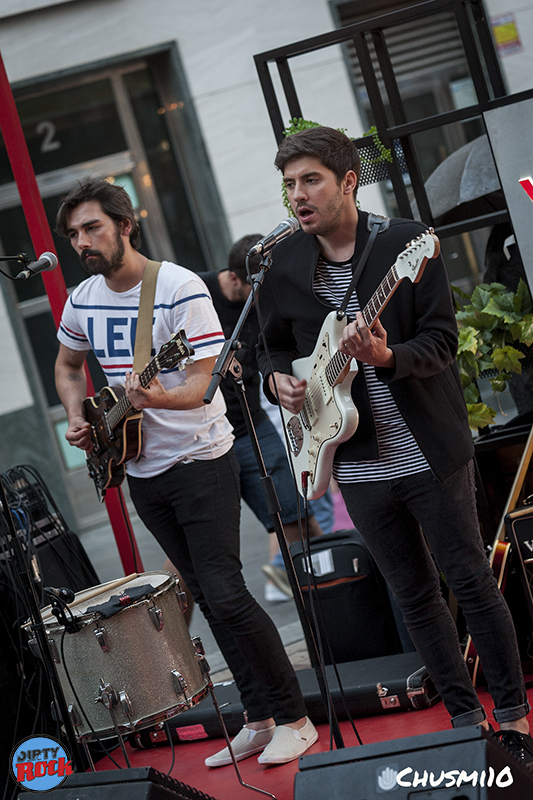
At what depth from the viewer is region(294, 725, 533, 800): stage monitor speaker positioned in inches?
64.8

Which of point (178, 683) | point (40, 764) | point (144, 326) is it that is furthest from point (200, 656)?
point (144, 326)

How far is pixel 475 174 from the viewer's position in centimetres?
364

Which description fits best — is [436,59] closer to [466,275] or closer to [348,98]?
[348,98]

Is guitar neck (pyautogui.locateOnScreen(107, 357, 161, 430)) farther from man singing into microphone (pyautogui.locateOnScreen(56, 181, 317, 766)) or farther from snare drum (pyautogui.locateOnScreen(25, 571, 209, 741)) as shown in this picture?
snare drum (pyautogui.locateOnScreen(25, 571, 209, 741))

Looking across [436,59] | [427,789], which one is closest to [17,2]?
[436,59]

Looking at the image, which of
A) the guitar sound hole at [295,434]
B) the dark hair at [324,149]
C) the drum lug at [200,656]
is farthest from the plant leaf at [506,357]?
the drum lug at [200,656]

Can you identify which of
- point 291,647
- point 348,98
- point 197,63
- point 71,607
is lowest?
point 291,647

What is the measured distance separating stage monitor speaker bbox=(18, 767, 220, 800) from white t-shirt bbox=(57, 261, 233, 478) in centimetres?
104

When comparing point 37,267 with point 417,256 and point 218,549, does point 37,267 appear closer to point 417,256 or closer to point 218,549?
point 218,549

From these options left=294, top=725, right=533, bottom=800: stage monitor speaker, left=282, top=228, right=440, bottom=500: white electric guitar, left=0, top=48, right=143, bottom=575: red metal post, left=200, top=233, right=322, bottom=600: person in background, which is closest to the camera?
left=294, top=725, right=533, bottom=800: stage monitor speaker

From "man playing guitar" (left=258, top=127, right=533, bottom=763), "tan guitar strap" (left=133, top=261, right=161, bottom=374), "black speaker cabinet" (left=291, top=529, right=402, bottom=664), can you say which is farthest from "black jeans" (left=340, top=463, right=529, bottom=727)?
"black speaker cabinet" (left=291, top=529, right=402, bottom=664)

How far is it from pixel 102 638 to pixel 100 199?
1457 millimetres

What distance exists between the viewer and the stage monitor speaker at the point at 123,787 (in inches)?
76.8

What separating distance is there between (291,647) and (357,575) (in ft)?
3.62
